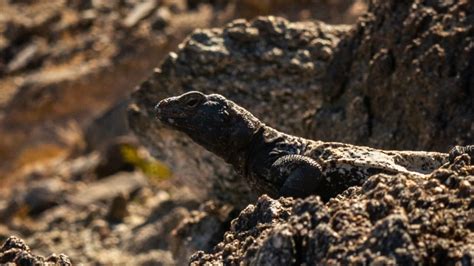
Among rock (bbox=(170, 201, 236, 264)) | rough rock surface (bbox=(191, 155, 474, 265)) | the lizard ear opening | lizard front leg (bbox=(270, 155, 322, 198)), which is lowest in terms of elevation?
rock (bbox=(170, 201, 236, 264))

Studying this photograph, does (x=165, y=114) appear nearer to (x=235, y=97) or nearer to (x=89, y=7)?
(x=235, y=97)

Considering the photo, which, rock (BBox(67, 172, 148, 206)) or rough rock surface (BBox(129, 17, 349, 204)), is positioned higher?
rough rock surface (BBox(129, 17, 349, 204))

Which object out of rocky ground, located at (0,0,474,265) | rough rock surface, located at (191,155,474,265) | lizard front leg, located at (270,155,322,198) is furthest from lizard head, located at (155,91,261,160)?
rough rock surface, located at (191,155,474,265)

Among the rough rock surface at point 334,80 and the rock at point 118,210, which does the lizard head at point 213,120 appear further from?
the rock at point 118,210

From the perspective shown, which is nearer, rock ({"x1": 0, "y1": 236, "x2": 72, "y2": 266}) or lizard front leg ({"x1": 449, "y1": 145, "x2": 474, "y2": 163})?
rock ({"x1": 0, "y1": 236, "x2": 72, "y2": 266})

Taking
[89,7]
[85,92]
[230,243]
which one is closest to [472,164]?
[230,243]

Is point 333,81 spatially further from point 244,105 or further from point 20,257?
point 20,257

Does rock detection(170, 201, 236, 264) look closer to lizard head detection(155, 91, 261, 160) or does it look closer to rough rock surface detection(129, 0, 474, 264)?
rough rock surface detection(129, 0, 474, 264)

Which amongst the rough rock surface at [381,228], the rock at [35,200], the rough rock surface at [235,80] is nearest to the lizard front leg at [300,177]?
the rough rock surface at [381,228]
